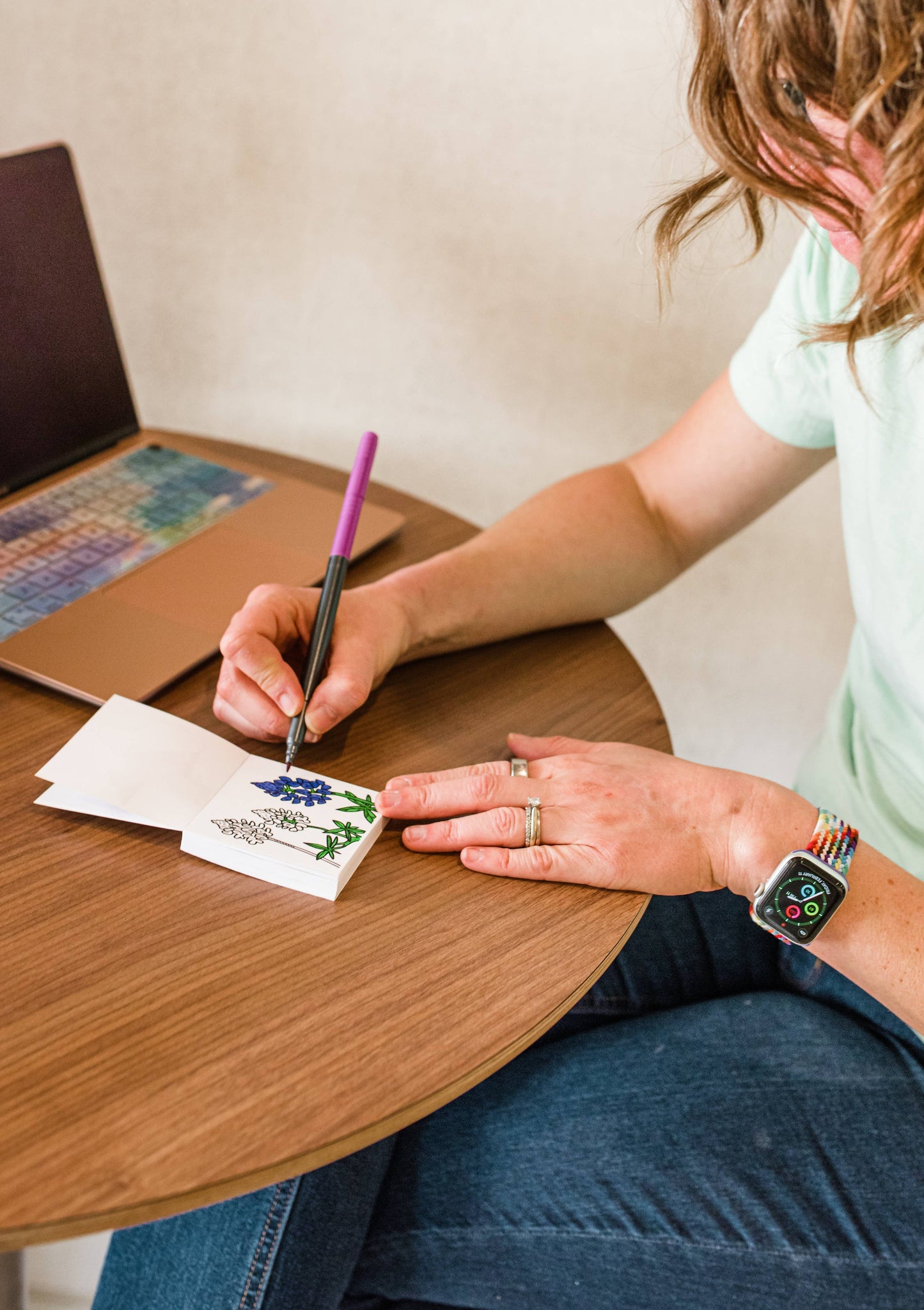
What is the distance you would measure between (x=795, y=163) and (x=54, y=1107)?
26.1 inches

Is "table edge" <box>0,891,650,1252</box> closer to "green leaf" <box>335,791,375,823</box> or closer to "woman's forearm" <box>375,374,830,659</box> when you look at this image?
"green leaf" <box>335,791,375,823</box>

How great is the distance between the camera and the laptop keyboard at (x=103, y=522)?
86 cm

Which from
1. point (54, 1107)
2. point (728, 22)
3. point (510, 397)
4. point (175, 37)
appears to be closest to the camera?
point (54, 1107)

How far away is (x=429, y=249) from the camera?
1.39m

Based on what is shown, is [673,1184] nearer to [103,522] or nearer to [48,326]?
[103,522]

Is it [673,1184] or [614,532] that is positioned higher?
[614,532]

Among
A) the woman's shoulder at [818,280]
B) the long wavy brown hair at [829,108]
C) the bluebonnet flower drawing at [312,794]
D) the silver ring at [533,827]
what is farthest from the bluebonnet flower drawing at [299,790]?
the woman's shoulder at [818,280]

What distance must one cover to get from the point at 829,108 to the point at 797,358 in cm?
37

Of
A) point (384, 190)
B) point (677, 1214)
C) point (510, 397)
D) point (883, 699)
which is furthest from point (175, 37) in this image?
point (677, 1214)

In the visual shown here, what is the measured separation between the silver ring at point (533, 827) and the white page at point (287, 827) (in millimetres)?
98

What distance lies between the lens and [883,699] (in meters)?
0.93

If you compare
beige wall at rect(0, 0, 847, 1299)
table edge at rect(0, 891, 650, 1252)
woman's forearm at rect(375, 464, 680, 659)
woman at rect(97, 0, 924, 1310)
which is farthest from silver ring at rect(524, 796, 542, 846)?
beige wall at rect(0, 0, 847, 1299)

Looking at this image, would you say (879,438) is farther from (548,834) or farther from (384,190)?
(384,190)

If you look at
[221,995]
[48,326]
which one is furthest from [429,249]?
[221,995]
